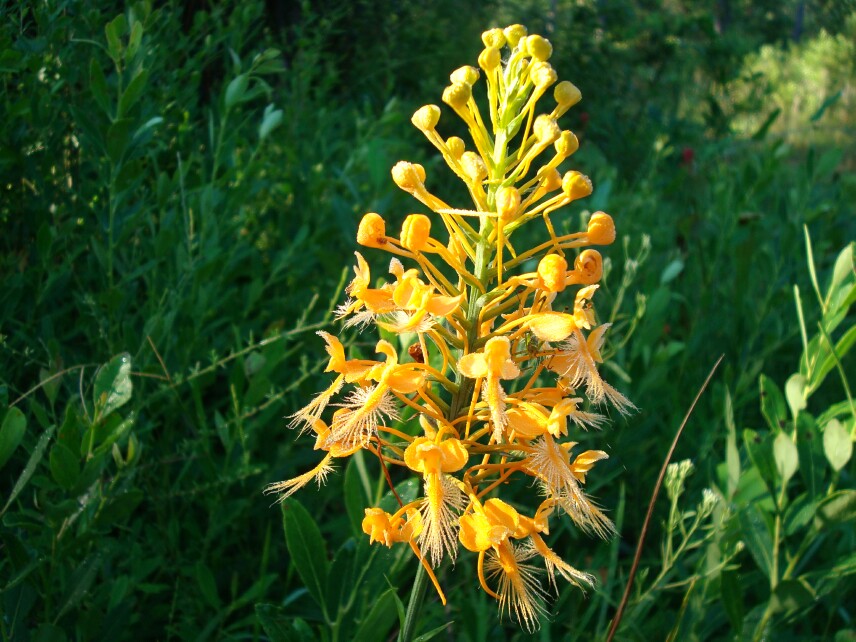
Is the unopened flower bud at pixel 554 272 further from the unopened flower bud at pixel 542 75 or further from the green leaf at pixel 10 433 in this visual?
the green leaf at pixel 10 433

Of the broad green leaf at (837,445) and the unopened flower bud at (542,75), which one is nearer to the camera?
the unopened flower bud at (542,75)

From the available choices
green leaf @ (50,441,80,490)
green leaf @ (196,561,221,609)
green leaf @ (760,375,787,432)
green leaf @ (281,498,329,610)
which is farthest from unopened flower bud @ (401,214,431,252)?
green leaf @ (760,375,787,432)

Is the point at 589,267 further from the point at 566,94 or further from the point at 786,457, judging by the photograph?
the point at 786,457

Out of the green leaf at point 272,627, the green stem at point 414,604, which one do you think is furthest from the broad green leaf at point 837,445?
the green leaf at point 272,627

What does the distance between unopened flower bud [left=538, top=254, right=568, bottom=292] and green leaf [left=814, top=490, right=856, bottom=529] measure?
1.02 meters

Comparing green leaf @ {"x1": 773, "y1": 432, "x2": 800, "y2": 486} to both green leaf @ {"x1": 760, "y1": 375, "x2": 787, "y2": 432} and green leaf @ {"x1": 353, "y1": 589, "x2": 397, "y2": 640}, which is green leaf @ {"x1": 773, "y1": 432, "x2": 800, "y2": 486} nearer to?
green leaf @ {"x1": 760, "y1": 375, "x2": 787, "y2": 432}

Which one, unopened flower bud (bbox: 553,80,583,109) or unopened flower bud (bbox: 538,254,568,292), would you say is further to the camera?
unopened flower bud (bbox: 553,80,583,109)

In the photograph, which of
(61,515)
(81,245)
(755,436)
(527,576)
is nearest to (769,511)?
(755,436)

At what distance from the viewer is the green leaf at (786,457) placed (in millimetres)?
1882

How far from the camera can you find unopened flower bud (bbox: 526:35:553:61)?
4.04 ft

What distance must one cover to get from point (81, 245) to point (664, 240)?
8.15 feet

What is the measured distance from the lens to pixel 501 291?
1.20m

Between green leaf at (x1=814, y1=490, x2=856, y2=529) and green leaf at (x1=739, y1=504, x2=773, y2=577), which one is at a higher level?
green leaf at (x1=814, y1=490, x2=856, y2=529)

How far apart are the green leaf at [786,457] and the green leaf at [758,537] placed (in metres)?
0.13
